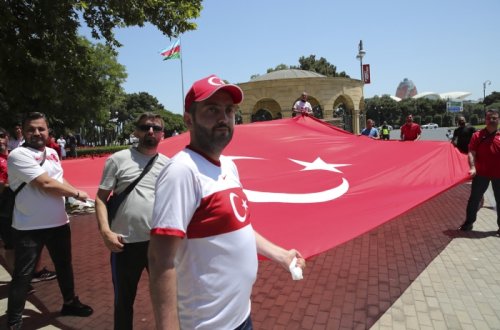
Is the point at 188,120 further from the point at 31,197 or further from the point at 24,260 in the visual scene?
the point at 24,260

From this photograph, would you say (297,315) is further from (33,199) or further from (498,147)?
(498,147)

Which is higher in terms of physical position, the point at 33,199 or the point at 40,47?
the point at 40,47

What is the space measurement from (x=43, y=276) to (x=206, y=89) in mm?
5184

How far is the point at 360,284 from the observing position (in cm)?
475

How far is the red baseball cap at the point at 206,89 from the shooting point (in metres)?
1.62

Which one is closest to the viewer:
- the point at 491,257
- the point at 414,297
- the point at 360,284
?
the point at 414,297

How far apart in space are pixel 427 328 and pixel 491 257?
2.71 m

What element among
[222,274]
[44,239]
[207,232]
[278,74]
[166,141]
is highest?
[278,74]

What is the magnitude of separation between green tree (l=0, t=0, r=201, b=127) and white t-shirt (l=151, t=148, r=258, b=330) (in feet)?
26.1

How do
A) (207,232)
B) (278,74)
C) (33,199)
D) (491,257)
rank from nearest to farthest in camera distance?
(207,232) < (33,199) < (491,257) < (278,74)

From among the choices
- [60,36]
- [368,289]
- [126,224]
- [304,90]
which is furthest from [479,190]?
[304,90]

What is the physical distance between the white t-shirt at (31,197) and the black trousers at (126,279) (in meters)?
1.16

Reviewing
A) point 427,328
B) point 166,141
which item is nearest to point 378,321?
point 427,328

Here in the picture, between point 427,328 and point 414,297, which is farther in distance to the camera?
point 414,297
